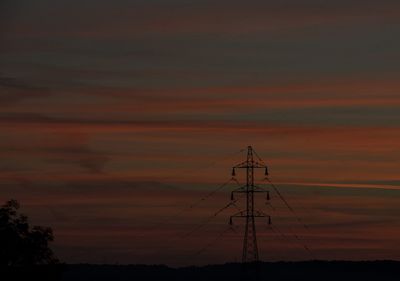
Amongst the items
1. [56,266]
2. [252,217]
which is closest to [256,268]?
[252,217]

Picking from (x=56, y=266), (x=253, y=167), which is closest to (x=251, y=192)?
(x=253, y=167)

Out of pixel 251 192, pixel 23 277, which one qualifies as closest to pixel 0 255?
pixel 23 277

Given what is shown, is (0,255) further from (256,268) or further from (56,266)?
(256,268)

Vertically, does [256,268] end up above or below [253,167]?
below

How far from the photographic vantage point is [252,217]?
118 meters

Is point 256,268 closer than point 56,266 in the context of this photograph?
Yes

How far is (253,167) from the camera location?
389 ft

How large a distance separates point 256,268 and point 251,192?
23.8 ft

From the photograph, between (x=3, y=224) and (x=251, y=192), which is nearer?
(x=251, y=192)

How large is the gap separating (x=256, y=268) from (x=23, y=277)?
2113 centimetres

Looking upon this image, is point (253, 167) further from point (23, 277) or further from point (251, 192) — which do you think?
point (23, 277)

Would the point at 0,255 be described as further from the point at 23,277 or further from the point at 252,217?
the point at 252,217

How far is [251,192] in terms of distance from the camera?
120 m

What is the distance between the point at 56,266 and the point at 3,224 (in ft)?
19.0
